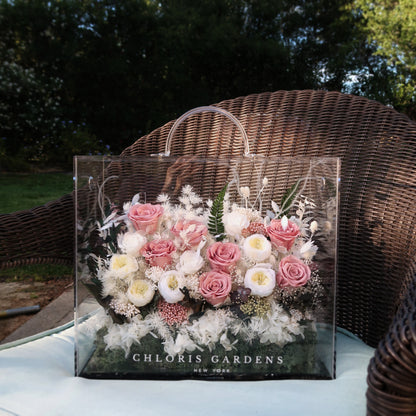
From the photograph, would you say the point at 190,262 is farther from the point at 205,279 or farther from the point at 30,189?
the point at 30,189

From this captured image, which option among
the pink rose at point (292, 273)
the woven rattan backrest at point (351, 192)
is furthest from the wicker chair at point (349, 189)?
the pink rose at point (292, 273)

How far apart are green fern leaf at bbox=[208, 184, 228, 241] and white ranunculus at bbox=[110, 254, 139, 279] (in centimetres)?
15

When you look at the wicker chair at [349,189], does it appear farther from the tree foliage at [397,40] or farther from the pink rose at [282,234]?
the tree foliage at [397,40]

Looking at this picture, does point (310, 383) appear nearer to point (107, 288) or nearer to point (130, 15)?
point (107, 288)

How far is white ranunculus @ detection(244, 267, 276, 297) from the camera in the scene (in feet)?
2.44

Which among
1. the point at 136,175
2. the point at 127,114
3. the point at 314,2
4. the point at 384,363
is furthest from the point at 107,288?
the point at 314,2

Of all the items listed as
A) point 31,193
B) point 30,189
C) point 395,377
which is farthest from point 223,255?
point 30,189

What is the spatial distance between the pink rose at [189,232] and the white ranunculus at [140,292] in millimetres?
97

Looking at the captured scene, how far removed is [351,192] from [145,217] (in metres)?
0.56

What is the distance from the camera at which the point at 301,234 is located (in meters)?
0.82

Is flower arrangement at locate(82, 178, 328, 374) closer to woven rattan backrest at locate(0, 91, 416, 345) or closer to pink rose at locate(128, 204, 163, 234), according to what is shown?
pink rose at locate(128, 204, 163, 234)

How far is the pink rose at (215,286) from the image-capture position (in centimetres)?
74

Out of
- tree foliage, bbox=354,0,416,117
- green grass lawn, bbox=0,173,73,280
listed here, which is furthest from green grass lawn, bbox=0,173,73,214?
tree foliage, bbox=354,0,416,117

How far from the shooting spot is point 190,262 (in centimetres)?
75
